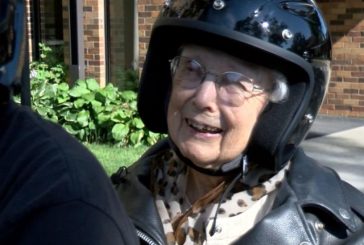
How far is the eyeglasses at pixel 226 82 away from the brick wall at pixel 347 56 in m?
10.1

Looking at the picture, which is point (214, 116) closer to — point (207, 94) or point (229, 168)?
point (207, 94)

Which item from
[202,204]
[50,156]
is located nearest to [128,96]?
[202,204]

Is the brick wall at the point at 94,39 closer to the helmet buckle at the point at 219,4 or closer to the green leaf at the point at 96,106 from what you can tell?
the green leaf at the point at 96,106

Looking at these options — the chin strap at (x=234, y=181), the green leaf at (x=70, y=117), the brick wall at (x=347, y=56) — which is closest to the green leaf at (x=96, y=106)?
the green leaf at (x=70, y=117)

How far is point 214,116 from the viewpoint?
1963 mm

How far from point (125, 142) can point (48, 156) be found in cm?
708

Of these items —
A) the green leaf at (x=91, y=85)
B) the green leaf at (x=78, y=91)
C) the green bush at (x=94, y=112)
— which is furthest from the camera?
the green leaf at (x=91, y=85)

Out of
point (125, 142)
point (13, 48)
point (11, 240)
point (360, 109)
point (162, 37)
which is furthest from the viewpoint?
point (360, 109)

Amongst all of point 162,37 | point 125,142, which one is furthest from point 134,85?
point 162,37

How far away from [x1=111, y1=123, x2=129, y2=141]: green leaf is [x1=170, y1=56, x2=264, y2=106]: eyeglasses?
6.11 metres

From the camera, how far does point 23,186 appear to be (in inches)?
43.2

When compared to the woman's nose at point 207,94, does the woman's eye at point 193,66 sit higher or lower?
higher

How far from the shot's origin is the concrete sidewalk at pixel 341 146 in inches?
307

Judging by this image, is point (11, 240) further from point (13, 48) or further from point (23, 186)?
point (13, 48)
